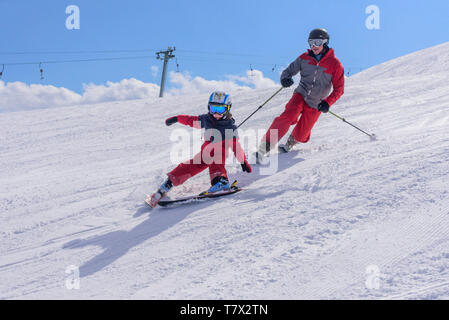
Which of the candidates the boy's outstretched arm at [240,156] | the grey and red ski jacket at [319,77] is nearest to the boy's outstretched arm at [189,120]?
the boy's outstretched arm at [240,156]

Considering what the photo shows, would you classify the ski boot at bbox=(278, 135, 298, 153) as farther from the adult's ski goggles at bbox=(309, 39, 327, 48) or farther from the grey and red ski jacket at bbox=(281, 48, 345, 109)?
the adult's ski goggles at bbox=(309, 39, 327, 48)

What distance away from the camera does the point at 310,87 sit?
520 cm

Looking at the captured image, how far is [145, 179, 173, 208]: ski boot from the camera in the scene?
13.0ft

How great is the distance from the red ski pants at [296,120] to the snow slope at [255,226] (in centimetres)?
29

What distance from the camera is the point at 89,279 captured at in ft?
8.82

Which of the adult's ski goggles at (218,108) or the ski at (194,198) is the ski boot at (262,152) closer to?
the adult's ski goggles at (218,108)

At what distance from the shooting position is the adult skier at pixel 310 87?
504cm

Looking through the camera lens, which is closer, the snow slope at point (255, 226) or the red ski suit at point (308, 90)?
the snow slope at point (255, 226)

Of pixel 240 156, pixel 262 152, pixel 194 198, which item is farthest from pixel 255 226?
pixel 262 152

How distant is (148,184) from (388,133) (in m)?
3.62

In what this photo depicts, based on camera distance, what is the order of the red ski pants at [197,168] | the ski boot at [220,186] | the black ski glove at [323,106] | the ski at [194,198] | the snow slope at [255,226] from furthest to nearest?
the black ski glove at [323,106] → the red ski pants at [197,168] → the ski boot at [220,186] → the ski at [194,198] → the snow slope at [255,226]

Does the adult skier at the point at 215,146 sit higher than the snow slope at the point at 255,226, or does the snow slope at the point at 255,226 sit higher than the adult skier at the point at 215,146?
the adult skier at the point at 215,146
